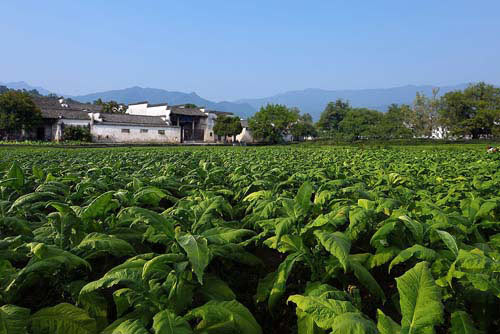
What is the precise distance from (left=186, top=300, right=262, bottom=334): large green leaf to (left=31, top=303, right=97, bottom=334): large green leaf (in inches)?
23.4

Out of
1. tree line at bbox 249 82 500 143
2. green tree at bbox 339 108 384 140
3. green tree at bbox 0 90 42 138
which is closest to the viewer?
green tree at bbox 0 90 42 138

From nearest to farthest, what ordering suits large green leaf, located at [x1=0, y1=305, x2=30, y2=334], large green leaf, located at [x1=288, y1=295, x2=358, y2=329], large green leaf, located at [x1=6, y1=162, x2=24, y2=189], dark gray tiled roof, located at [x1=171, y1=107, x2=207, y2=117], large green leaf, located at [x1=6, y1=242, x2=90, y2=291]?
large green leaf, located at [x1=0, y1=305, x2=30, y2=334]
large green leaf, located at [x1=288, y1=295, x2=358, y2=329]
large green leaf, located at [x1=6, y1=242, x2=90, y2=291]
large green leaf, located at [x1=6, y1=162, x2=24, y2=189]
dark gray tiled roof, located at [x1=171, y1=107, x2=207, y2=117]

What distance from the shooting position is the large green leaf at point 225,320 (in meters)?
1.89

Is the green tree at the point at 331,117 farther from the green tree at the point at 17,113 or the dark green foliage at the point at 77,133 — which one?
the green tree at the point at 17,113

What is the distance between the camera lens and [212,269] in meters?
3.15

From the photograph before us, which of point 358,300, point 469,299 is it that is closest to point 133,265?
point 358,300

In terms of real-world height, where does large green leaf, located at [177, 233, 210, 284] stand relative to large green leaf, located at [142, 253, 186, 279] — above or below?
above

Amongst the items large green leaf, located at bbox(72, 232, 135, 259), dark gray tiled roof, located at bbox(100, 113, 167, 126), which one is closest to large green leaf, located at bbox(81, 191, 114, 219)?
large green leaf, located at bbox(72, 232, 135, 259)

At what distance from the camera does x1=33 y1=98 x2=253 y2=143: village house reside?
49844mm

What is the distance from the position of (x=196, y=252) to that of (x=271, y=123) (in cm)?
6278

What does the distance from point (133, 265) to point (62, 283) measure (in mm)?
677

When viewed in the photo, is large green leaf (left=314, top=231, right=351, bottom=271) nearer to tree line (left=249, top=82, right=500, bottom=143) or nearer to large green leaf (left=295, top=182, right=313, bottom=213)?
large green leaf (left=295, top=182, right=313, bottom=213)

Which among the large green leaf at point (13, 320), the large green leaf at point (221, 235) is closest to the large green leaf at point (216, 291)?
the large green leaf at point (221, 235)

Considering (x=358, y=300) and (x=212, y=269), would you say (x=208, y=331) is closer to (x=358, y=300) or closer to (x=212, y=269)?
(x=358, y=300)
